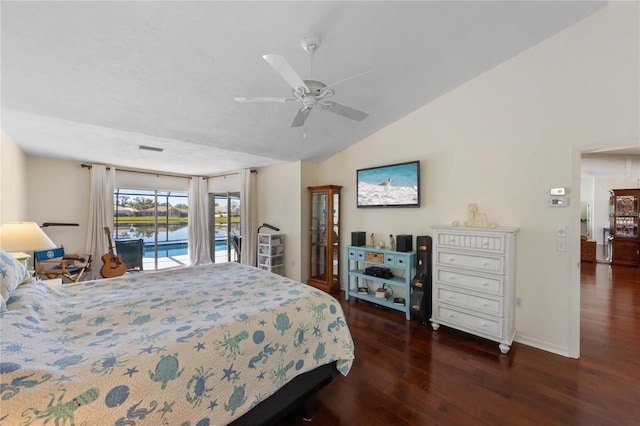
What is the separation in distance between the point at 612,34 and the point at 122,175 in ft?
24.1

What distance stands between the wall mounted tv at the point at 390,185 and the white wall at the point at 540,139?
18cm

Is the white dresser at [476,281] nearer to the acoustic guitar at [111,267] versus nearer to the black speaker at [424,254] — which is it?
the black speaker at [424,254]

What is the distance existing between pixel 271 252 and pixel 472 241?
3.29 metres

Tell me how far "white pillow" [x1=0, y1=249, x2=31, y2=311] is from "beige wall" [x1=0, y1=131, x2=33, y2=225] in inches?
75.6

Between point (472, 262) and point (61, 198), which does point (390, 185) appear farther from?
point (61, 198)

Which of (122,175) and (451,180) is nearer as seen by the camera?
(451,180)

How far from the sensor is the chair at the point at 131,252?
5232 millimetres

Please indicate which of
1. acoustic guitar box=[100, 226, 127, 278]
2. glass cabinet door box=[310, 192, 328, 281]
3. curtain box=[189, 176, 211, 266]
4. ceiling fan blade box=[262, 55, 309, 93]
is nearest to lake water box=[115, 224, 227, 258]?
curtain box=[189, 176, 211, 266]

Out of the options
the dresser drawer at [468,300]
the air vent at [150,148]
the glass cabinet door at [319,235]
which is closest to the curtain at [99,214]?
the air vent at [150,148]

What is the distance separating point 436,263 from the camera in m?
2.94

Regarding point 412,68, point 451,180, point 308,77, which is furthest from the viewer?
point 451,180

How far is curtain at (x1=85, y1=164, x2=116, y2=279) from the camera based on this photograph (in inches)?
181

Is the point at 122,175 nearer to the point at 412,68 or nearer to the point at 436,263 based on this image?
the point at 412,68

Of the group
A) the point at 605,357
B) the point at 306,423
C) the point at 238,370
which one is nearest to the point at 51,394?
the point at 238,370
